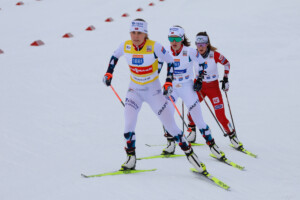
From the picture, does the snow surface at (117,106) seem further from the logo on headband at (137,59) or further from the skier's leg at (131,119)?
the logo on headband at (137,59)

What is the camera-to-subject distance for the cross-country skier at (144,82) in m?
4.98

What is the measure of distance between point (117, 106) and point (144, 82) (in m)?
4.23

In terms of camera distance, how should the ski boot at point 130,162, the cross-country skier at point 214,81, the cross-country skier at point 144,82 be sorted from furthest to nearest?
the cross-country skier at point 214,81 < the ski boot at point 130,162 < the cross-country skier at point 144,82

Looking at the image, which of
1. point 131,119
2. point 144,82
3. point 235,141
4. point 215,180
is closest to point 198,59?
point 144,82

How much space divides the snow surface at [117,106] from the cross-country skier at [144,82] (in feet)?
1.77

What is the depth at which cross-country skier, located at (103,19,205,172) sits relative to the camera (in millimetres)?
4977

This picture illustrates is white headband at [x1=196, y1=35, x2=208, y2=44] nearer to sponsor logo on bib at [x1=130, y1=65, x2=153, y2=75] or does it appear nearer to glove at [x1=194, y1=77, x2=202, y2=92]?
glove at [x1=194, y1=77, x2=202, y2=92]

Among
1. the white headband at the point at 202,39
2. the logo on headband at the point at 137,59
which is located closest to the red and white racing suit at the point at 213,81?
the white headband at the point at 202,39

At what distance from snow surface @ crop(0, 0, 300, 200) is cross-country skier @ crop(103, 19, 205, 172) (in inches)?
21.3

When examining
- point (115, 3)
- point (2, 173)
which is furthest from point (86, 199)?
point (115, 3)

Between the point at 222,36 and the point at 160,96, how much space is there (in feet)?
31.7

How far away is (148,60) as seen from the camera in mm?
5000

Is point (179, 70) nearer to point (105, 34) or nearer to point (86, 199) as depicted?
point (86, 199)

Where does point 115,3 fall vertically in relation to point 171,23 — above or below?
above
